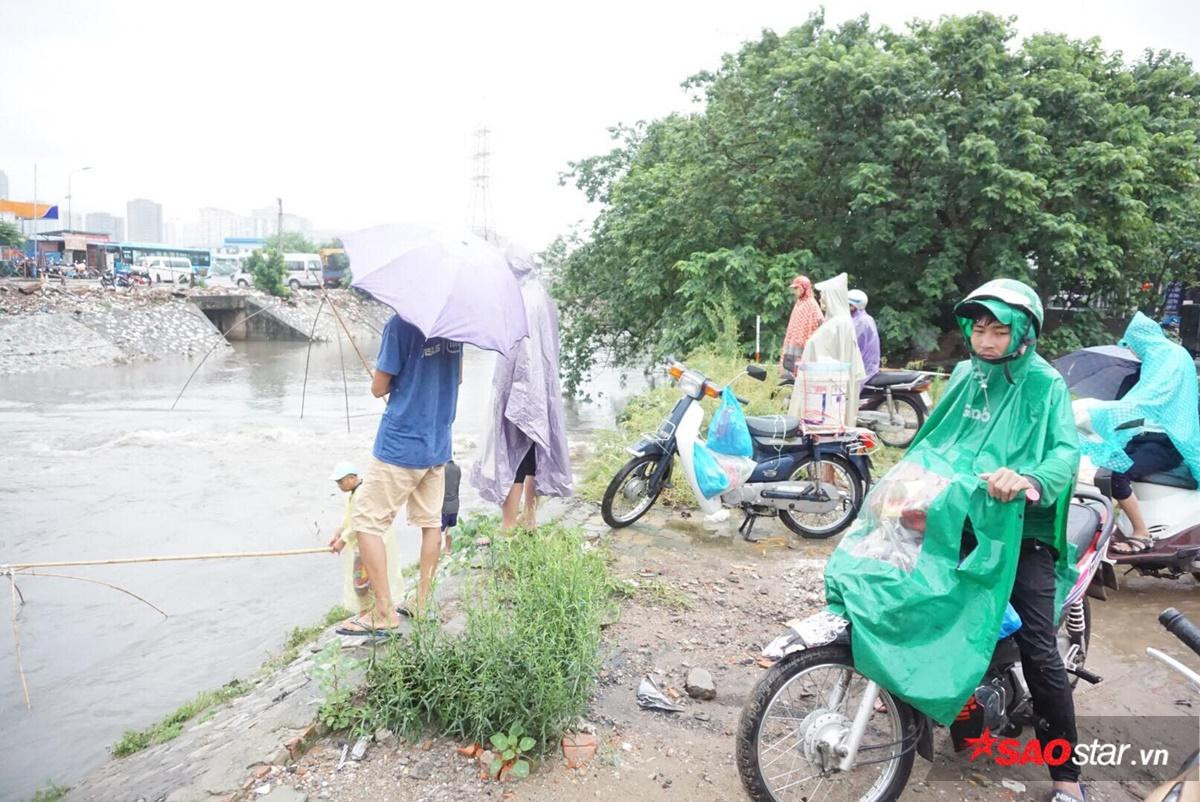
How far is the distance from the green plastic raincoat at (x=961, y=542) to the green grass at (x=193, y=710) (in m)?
3.14

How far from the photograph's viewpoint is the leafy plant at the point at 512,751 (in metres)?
2.51

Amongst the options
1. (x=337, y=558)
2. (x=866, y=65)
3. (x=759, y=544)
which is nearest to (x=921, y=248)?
(x=866, y=65)

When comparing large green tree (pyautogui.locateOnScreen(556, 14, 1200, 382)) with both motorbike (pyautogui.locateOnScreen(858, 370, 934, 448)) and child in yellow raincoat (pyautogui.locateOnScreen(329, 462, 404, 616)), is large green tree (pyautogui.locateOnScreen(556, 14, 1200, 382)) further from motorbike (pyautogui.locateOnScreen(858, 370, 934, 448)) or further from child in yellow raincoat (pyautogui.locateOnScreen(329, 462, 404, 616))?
child in yellow raincoat (pyautogui.locateOnScreen(329, 462, 404, 616))

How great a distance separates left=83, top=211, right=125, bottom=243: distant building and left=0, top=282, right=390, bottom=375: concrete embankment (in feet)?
321

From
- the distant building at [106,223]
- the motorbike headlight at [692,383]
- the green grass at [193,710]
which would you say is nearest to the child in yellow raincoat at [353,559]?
the green grass at [193,710]

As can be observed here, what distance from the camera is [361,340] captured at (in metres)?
36.4

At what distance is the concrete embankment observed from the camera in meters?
21.3

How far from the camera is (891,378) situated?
8.02 metres

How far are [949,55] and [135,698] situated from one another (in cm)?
1280

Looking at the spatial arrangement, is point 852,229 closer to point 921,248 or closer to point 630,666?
point 921,248

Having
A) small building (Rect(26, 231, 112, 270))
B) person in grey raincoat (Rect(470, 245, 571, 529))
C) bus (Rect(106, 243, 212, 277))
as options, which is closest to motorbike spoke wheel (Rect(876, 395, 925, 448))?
person in grey raincoat (Rect(470, 245, 571, 529))

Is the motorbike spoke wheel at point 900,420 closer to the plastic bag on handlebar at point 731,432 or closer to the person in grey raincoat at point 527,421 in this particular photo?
the plastic bag on handlebar at point 731,432

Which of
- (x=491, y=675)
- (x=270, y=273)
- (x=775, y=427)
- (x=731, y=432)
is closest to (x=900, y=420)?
(x=775, y=427)

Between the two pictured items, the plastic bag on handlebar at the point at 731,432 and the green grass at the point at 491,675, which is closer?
the green grass at the point at 491,675
